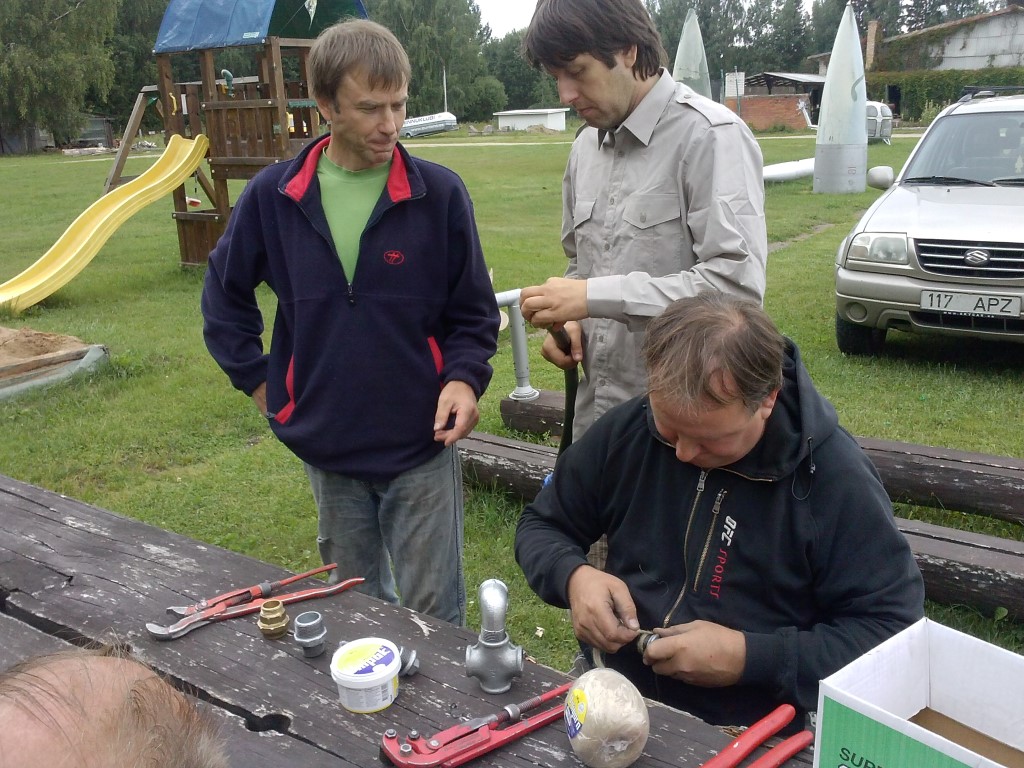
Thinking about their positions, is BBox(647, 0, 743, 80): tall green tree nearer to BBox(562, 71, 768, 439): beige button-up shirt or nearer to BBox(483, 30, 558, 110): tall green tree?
BBox(483, 30, 558, 110): tall green tree

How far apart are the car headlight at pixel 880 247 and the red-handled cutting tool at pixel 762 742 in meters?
5.02

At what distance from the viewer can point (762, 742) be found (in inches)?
53.3

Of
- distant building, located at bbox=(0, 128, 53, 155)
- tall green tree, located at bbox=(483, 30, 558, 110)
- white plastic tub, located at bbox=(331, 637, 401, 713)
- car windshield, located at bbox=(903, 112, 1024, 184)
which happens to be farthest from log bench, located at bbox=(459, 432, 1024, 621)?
tall green tree, located at bbox=(483, 30, 558, 110)

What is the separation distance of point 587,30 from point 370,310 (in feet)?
2.92

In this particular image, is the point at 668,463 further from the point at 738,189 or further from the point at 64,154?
the point at 64,154

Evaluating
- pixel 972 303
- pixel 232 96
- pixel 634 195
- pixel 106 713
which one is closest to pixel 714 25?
pixel 232 96

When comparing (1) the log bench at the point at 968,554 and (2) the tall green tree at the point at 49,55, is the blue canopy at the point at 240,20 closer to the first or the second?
(1) the log bench at the point at 968,554

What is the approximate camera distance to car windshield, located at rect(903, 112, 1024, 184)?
6.21m

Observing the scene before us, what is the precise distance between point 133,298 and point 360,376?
299 inches

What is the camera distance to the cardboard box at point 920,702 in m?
0.99

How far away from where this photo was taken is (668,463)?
1816 millimetres

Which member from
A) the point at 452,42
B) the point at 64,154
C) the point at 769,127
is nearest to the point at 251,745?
the point at 64,154

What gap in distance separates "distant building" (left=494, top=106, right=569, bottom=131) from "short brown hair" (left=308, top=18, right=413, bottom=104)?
4621cm

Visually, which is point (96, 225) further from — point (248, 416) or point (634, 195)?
point (634, 195)
